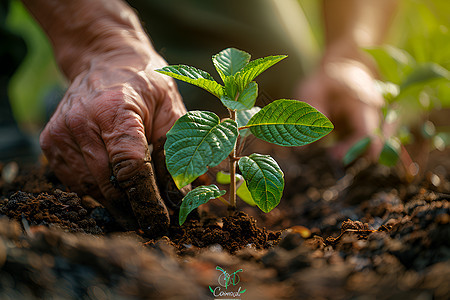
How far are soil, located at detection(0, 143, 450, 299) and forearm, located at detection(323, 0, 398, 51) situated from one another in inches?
116

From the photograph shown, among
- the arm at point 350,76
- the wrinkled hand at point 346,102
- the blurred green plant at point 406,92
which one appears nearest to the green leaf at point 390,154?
the blurred green plant at point 406,92

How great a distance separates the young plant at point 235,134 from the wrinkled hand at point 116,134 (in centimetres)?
18

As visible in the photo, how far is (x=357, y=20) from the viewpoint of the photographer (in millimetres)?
3863

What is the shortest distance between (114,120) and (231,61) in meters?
0.44

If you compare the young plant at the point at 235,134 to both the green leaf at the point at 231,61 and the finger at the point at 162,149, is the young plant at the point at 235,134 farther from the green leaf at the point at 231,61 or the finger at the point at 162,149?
the finger at the point at 162,149

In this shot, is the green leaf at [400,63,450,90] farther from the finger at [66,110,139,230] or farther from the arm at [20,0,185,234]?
the finger at [66,110,139,230]

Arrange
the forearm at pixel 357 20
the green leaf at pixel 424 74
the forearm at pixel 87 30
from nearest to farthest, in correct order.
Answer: the forearm at pixel 87 30
the green leaf at pixel 424 74
the forearm at pixel 357 20

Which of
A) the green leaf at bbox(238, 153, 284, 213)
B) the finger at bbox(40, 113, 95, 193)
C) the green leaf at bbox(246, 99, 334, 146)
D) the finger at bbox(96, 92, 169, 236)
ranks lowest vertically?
the finger at bbox(40, 113, 95, 193)

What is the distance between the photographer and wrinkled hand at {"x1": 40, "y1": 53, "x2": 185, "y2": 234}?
3.55ft

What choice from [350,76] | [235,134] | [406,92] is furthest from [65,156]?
[350,76]

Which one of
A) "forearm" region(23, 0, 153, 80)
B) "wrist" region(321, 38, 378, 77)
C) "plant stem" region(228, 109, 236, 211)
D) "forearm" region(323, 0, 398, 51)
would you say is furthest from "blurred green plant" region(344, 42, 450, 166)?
"forearm" region(323, 0, 398, 51)

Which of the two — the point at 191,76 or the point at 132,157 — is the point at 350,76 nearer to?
the point at 191,76

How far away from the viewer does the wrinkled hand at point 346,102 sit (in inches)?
101

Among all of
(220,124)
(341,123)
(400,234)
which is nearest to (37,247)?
(220,124)
